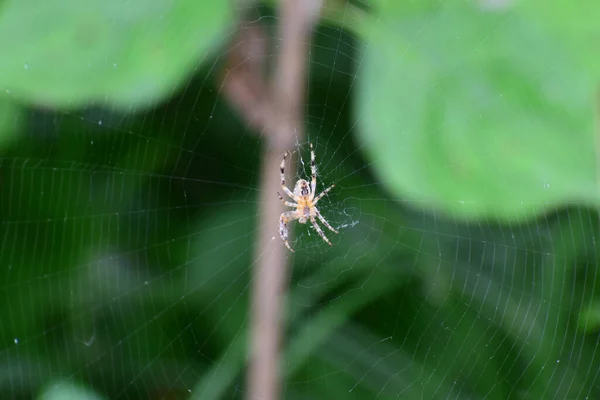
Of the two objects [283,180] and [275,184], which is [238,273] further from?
[275,184]

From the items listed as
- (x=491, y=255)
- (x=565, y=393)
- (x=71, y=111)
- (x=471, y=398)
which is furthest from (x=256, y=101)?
(x=565, y=393)

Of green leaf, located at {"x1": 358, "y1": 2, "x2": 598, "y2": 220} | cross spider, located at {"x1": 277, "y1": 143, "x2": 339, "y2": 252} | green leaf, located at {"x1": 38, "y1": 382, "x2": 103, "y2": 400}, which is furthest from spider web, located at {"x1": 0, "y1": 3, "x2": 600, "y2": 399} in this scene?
green leaf, located at {"x1": 38, "y1": 382, "x2": 103, "y2": 400}

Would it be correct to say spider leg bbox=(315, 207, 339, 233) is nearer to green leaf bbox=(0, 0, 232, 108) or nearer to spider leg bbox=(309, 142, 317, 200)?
spider leg bbox=(309, 142, 317, 200)

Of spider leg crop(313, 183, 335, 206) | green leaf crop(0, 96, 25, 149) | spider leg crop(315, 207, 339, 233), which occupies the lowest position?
spider leg crop(315, 207, 339, 233)

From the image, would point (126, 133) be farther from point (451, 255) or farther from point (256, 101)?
point (451, 255)

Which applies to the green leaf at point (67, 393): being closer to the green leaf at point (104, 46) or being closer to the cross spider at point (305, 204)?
the green leaf at point (104, 46)

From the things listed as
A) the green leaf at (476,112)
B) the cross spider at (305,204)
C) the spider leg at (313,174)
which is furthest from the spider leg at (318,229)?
the green leaf at (476,112)

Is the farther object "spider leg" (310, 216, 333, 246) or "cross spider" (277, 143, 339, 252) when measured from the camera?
"cross spider" (277, 143, 339, 252)

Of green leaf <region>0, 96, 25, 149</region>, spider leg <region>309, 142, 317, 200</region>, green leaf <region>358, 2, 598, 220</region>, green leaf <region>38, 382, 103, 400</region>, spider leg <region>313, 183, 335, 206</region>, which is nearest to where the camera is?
green leaf <region>38, 382, 103, 400</region>
